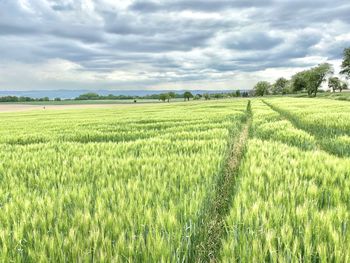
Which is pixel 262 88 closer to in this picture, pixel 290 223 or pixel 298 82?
pixel 298 82

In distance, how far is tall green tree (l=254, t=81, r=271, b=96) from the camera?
186 metres

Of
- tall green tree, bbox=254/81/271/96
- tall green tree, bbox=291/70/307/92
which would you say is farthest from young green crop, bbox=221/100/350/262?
tall green tree, bbox=254/81/271/96

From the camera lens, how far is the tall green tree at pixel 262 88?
610ft

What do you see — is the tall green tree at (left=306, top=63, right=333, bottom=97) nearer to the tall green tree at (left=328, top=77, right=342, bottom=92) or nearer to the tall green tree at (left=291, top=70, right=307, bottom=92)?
the tall green tree at (left=291, top=70, right=307, bottom=92)

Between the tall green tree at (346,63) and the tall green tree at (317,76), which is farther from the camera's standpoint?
the tall green tree at (317,76)

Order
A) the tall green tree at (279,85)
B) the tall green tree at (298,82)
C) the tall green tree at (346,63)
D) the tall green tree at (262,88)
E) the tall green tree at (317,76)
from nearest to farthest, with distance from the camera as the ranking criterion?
the tall green tree at (346,63) → the tall green tree at (317,76) → the tall green tree at (298,82) → the tall green tree at (279,85) → the tall green tree at (262,88)

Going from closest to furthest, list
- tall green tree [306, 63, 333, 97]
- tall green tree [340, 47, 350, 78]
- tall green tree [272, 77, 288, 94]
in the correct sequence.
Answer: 1. tall green tree [340, 47, 350, 78]
2. tall green tree [306, 63, 333, 97]
3. tall green tree [272, 77, 288, 94]

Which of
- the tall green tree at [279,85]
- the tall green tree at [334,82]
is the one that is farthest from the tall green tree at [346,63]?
the tall green tree at [279,85]

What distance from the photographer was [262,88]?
18512 cm

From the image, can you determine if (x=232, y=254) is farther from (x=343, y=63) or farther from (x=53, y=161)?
(x=343, y=63)

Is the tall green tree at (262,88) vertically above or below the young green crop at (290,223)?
above

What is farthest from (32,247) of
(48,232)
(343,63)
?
(343,63)

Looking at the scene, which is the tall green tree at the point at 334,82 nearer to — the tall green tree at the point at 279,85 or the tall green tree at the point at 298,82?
the tall green tree at the point at 298,82

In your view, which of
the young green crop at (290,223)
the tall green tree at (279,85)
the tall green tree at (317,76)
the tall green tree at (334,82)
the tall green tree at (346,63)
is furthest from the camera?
the tall green tree at (279,85)
